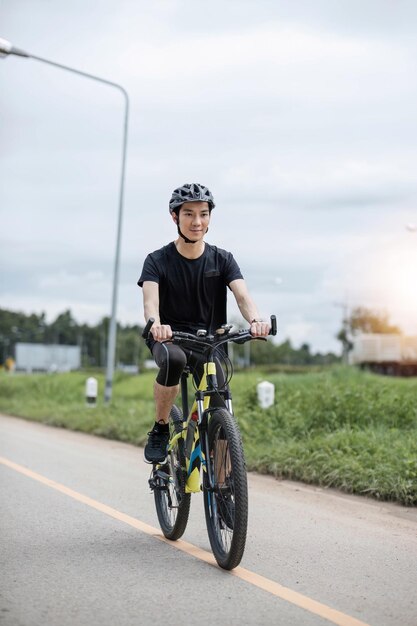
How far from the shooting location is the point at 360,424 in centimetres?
1132

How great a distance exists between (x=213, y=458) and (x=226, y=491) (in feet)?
0.84

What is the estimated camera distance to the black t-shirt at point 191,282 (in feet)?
19.5

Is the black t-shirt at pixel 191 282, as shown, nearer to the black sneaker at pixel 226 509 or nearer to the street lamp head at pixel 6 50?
the black sneaker at pixel 226 509

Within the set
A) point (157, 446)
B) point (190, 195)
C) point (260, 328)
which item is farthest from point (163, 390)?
point (190, 195)

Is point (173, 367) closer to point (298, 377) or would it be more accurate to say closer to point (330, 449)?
point (330, 449)

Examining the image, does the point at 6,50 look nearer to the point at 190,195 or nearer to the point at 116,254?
the point at 116,254

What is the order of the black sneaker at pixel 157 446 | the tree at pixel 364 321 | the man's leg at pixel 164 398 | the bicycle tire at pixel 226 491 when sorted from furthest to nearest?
the tree at pixel 364 321
the black sneaker at pixel 157 446
the man's leg at pixel 164 398
the bicycle tire at pixel 226 491

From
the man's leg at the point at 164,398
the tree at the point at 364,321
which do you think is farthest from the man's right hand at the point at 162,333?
the tree at the point at 364,321

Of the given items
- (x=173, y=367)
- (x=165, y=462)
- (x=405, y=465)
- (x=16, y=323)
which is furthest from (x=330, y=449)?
(x=16, y=323)

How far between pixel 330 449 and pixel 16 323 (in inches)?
5979

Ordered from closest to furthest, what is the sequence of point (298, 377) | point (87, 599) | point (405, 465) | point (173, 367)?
point (87, 599)
point (173, 367)
point (405, 465)
point (298, 377)

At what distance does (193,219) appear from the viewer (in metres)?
5.85

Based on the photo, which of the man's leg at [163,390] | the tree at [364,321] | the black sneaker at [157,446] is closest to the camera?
the man's leg at [163,390]

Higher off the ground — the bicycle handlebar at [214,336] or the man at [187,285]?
the man at [187,285]
